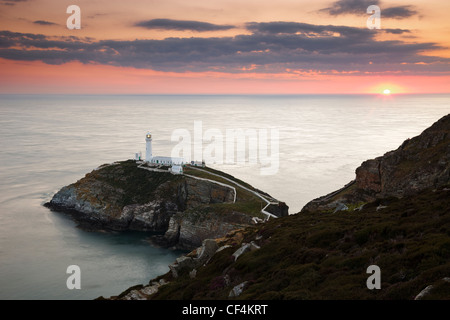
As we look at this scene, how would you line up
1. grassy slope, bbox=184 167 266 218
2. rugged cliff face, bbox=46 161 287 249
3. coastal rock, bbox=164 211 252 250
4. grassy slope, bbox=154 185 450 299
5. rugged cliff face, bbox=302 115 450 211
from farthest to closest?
grassy slope, bbox=184 167 266 218
rugged cliff face, bbox=46 161 287 249
coastal rock, bbox=164 211 252 250
rugged cliff face, bbox=302 115 450 211
grassy slope, bbox=154 185 450 299

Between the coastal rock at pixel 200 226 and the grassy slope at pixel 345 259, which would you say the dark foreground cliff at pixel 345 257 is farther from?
the coastal rock at pixel 200 226

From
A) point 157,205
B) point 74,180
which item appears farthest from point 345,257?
point 74,180

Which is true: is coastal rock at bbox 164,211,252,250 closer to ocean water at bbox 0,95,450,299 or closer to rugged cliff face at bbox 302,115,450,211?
ocean water at bbox 0,95,450,299

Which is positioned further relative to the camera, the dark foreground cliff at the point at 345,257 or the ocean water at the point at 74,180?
the ocean water at the point at 74,180

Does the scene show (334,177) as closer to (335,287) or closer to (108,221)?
(108,221)

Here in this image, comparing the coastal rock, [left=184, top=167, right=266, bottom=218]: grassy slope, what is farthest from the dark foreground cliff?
[left=184, top=167, right=266, bottom=218]: grassy slope

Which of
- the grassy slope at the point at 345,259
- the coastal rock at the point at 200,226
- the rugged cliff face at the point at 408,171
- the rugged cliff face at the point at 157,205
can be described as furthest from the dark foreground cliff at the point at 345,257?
the rugged cliff face at the point at 157,205

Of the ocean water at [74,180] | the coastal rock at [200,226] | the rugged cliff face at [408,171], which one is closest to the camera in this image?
the rugged cliff face at [408,171]
